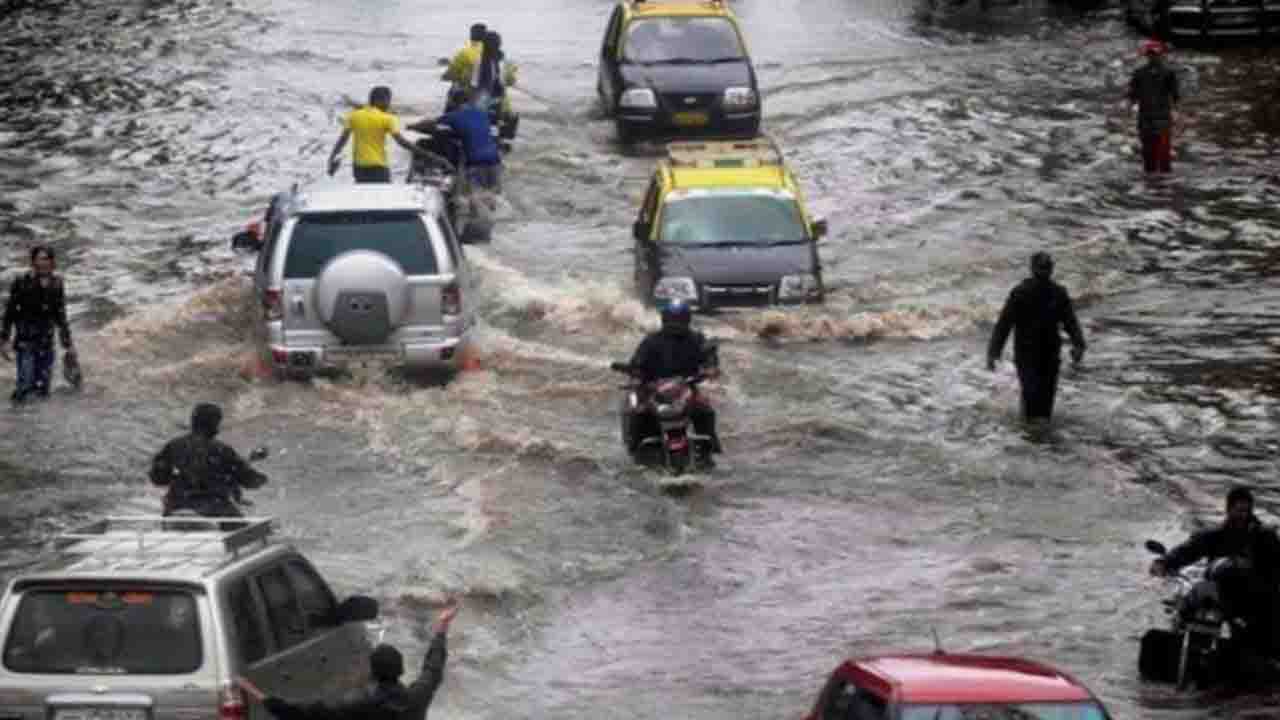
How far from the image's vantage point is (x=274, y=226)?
84.3ft

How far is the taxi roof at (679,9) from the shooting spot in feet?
129

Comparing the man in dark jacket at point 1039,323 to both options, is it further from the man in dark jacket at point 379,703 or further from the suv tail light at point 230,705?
the suv tail light at point 230,705

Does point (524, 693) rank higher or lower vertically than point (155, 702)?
lower

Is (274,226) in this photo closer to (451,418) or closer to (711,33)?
(451,418)

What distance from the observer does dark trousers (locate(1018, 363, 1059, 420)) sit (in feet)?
80.5

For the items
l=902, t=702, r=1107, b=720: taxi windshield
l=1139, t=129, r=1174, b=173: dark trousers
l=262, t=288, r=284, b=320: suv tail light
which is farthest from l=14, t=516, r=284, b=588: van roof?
l=1139, t=129, r=1174, b=173: dark trousers

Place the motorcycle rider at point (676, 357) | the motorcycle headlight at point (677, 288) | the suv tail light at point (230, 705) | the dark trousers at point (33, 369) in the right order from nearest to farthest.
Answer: the suv tail light at point (230, 705) < the motorcycle rider at point (676, 357) < the dark trousers at point (33, 369) < the motorcycle headlight at point (677, 288)

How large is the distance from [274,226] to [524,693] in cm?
906

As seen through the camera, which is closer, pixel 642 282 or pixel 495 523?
pixel 495 523

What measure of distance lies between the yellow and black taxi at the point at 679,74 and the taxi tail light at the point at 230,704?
25.1m

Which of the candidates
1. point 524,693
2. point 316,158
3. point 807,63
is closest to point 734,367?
point 524,693

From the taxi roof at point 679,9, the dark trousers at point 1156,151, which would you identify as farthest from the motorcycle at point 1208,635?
the taxi roof at point 679,9

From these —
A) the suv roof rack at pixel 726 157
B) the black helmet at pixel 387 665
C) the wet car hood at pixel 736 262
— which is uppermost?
the black helmet at pixel 387 665

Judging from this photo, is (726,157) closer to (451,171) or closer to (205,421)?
(451,171)
